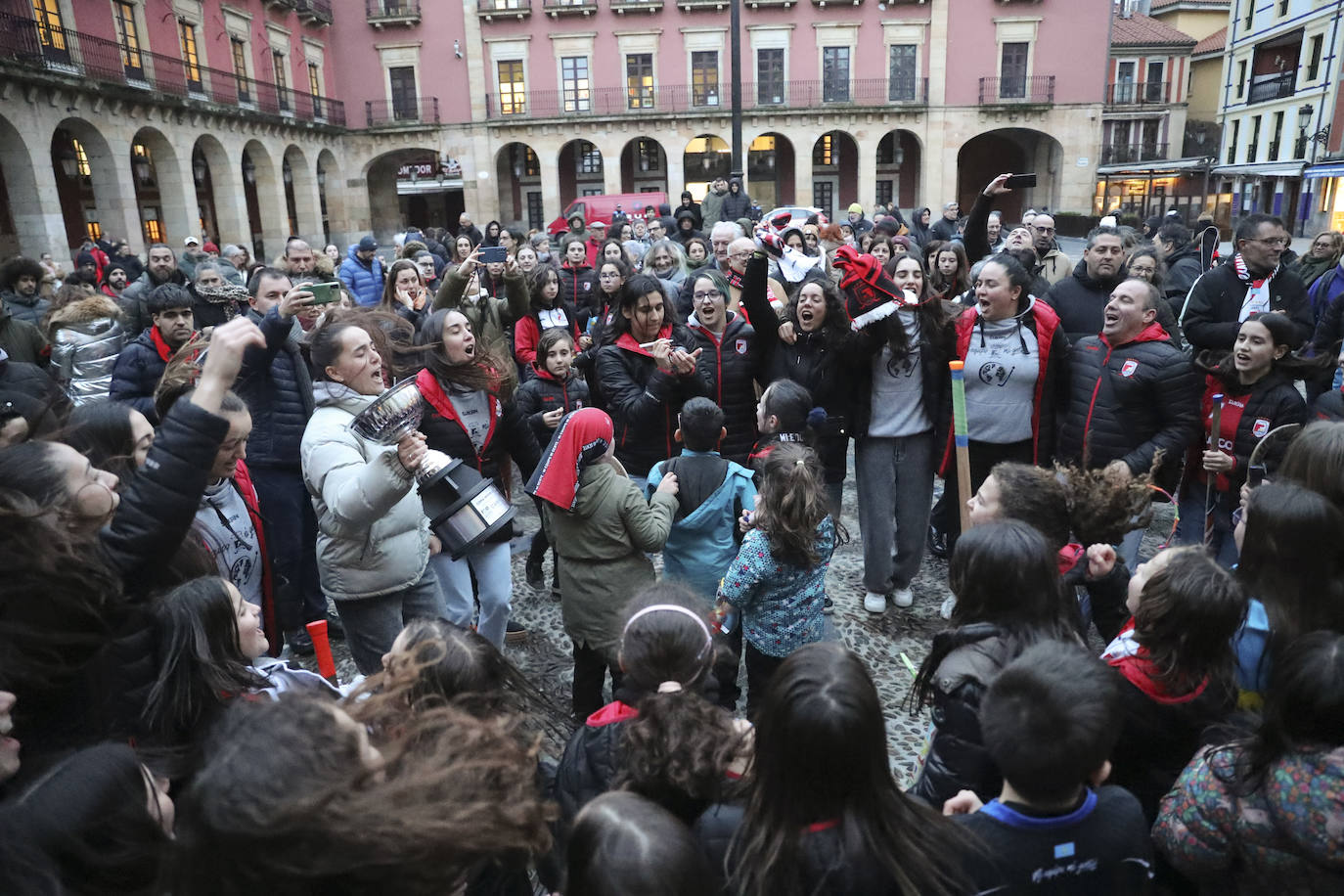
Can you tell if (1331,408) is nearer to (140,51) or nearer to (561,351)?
(561,351)

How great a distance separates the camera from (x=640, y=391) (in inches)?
170

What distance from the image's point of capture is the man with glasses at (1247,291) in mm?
5301

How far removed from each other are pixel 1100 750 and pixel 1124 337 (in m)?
2.96

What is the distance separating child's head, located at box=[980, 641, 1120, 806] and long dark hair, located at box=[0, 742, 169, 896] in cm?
147

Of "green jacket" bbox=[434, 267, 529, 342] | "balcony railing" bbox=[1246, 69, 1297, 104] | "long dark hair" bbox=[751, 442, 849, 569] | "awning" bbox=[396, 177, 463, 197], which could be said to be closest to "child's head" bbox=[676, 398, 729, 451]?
"long dark hair" bbox=[751, 442, 849, 569]

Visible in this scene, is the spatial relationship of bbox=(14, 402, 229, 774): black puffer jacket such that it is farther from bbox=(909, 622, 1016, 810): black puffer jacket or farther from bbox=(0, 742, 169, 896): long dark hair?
bbox=(909, 622, 1016, 810): black puffer jacket

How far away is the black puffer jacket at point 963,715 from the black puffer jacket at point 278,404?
325 centimetres

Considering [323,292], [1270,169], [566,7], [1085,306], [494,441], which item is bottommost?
[494,441]

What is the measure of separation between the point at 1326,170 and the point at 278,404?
104ft

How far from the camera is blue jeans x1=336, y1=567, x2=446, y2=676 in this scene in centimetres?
306

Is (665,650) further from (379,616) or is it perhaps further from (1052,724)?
(379,616)

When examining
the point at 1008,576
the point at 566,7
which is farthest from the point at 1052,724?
the point at 566,7

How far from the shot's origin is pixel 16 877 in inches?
47.1

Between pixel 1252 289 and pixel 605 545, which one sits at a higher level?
pixel 1252 289
